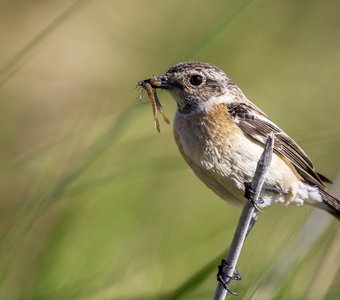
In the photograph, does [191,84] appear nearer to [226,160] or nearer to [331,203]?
[226,160]

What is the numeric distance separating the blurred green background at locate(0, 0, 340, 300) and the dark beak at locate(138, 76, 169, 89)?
27cm

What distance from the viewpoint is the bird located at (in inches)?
149

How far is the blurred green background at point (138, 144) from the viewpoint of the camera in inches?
126

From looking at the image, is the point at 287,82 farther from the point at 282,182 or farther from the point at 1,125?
the point at 282,182

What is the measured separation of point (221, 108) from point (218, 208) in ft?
10.2

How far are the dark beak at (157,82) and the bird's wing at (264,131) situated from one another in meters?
0.31

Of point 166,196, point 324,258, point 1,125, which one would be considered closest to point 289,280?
point 324,258

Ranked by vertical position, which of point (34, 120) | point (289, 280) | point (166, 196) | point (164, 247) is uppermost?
point (34, 120)

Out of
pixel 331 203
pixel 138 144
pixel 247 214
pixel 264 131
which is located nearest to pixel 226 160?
pixel 264 131

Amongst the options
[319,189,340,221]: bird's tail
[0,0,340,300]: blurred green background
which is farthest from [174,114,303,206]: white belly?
[319,189,340,221]: bird's tail

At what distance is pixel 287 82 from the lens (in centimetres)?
799

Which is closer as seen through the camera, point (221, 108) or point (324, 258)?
point (324, 258)

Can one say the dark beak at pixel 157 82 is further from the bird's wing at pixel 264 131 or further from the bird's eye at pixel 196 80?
the bird's wing at pixel 264 131

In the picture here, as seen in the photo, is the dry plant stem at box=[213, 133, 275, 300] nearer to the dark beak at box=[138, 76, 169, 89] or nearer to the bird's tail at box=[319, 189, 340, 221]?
the dark beak at box=[138, 76, 169, 89]
